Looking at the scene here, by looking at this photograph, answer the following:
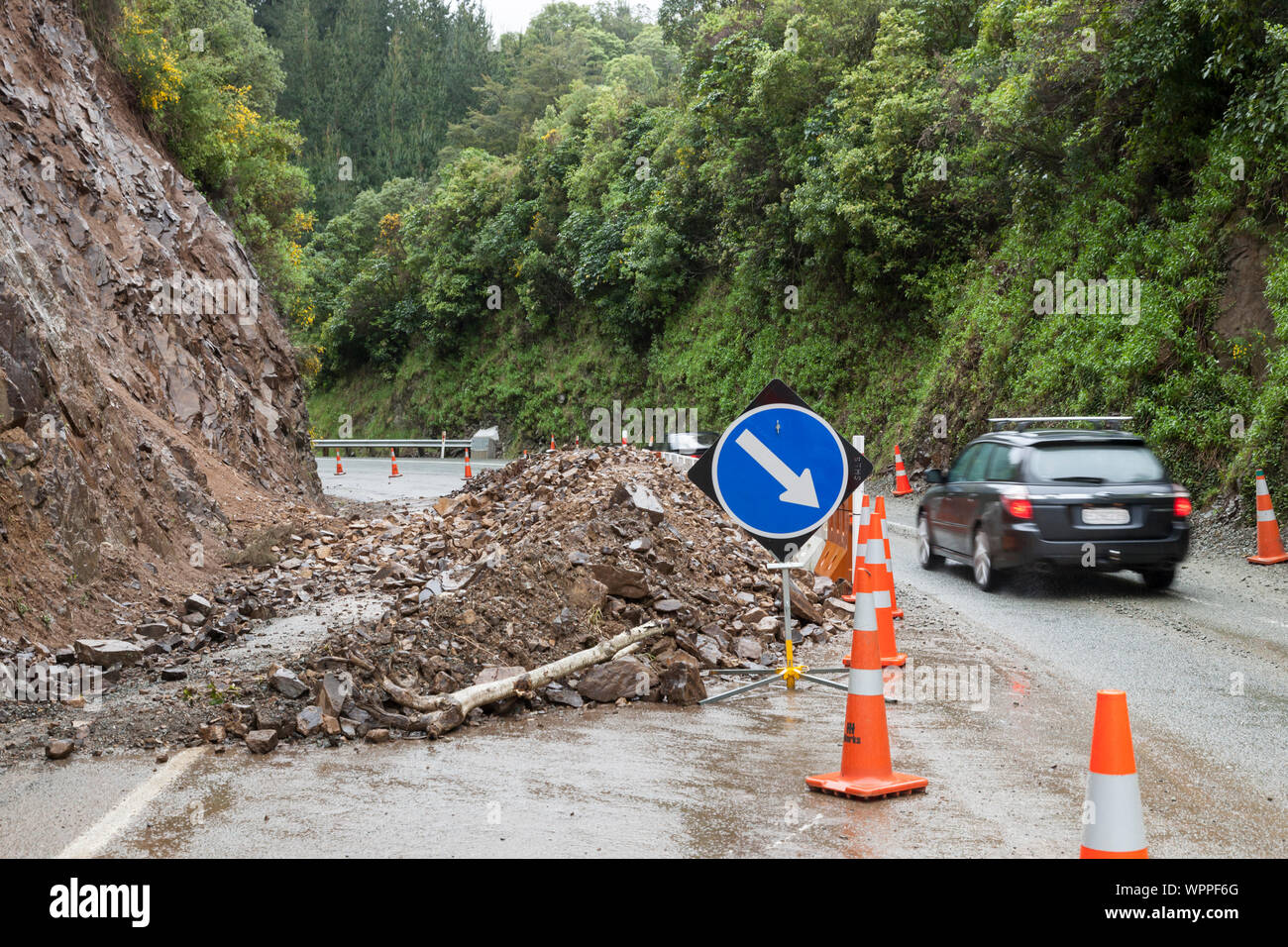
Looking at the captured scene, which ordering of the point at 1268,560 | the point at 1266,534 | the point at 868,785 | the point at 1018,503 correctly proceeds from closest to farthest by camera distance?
the point at 868,785, the point at 1018,503, the point at 1268,560, the point at 1266,534

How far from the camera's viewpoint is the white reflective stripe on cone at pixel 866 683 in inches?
208

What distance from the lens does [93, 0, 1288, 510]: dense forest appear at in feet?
55.2

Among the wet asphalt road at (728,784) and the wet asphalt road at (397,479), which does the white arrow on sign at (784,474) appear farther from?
the wet asphalt road at (397,479)

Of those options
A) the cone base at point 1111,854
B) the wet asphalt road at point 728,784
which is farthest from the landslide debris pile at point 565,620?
the cone base at point 1111,854

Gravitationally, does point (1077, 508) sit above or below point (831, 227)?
below

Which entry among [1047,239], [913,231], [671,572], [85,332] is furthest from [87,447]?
[913,231]

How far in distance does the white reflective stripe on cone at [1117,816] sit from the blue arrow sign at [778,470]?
3502mm

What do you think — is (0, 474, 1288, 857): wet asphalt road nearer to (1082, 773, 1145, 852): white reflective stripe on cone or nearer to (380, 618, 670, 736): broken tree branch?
(380, 618, 670, 736): broken tree branch

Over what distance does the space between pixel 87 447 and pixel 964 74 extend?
19.4m

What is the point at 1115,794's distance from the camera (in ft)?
11.9

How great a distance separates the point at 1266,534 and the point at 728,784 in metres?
9.66

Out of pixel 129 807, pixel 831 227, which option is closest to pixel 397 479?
pixel 831 227

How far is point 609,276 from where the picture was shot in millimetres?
44312

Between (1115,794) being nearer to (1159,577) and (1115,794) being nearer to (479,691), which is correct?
(479,691)
